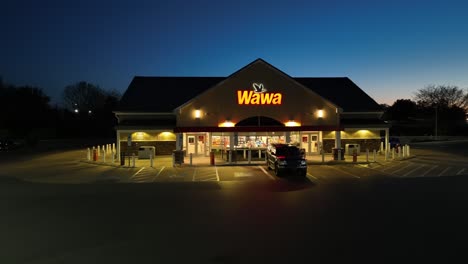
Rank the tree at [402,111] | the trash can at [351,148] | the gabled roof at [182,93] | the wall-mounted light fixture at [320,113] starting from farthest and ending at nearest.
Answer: the tree at [402,111] → the gabled roof at [182,93] → the trash can at [351,148] → the wall-mounted light fixture at [320,113]

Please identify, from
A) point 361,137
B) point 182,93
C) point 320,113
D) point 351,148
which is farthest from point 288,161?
point 182,93

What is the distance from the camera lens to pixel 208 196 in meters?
13.1

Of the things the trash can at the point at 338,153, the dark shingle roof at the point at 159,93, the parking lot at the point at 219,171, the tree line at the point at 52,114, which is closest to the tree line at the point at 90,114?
the tree line at the point at 52,114

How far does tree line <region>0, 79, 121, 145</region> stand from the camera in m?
51.9

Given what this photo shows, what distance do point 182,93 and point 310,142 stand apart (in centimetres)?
1364

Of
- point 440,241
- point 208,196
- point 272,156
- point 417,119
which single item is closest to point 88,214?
point 208,196

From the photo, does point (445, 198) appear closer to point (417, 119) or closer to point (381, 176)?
point (381, 176)

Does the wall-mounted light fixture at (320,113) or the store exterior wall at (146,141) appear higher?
the wall-mounted light fixture at (320,113)

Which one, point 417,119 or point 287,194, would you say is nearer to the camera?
point 287,194

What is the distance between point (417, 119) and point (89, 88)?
83.0 metres

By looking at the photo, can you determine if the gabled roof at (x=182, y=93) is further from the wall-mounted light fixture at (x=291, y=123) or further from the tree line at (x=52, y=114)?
the tree line at (x=52, y=114)

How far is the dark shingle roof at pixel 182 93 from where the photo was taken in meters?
31.8

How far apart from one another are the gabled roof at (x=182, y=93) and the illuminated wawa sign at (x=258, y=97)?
359 centimetres

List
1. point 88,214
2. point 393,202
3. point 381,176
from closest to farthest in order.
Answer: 1. point 88,214
2. point 393,202
3. point 381,176
